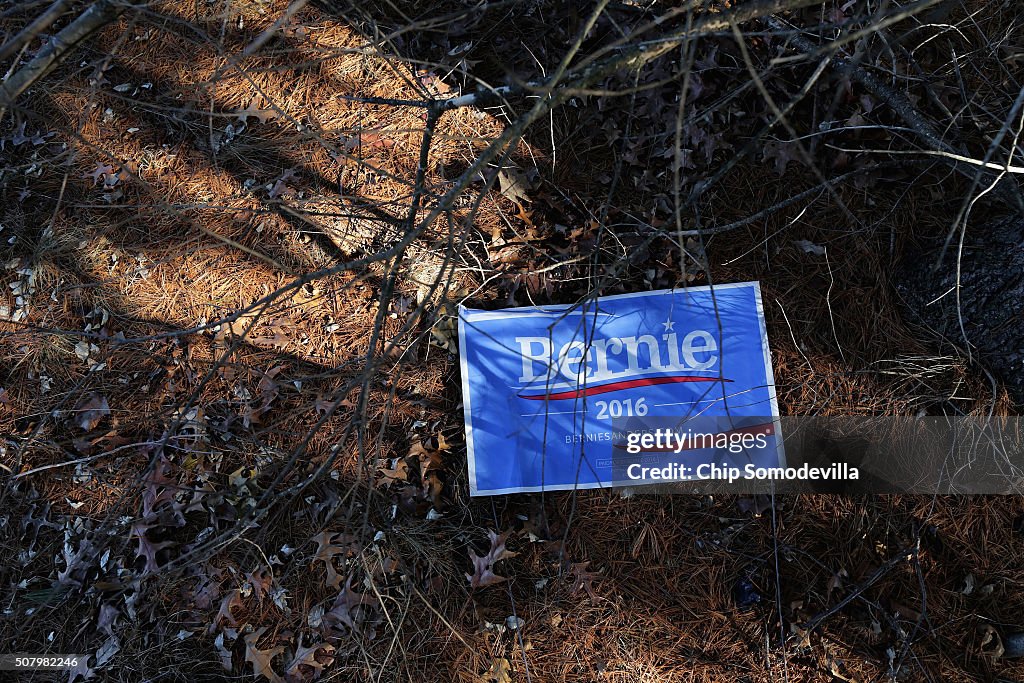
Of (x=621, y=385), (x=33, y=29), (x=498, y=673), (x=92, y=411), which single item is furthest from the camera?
(x=92, y=411)

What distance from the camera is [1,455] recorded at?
3035 mm

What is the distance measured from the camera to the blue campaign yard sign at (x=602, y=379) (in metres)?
2.84

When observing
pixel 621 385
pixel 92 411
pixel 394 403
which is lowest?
pixel 92 411

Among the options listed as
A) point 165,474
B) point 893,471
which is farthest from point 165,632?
point 893,471

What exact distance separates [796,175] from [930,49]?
2.53ft

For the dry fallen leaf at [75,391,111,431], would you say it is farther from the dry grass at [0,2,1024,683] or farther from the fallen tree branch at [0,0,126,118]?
the fallen tree branch at [0,0,126,118]

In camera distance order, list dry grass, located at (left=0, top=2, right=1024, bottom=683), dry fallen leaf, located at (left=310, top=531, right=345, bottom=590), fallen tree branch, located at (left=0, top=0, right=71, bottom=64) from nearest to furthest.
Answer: fallen tree branch, located at (left=0, top=0, right=71, bottom=64)
dry grass, located at (left=0, top=2, right=1024, bottom=683)
dry fallen leaf, located at (left=310, top=531, right=345, bottom=590)

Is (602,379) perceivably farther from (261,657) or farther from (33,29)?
(33,29)

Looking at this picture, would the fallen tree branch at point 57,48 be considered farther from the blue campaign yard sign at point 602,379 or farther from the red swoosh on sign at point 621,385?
the red swoosh on sign at point 621,385

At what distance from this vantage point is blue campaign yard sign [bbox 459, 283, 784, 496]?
9.30ft

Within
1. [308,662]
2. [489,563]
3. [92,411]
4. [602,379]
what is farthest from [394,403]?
[92,411]

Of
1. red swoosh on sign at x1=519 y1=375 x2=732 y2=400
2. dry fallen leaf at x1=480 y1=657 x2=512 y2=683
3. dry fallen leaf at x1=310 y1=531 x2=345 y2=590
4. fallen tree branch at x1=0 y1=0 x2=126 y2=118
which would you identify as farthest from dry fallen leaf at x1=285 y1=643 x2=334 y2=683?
fallen tree branch at x1=0 y1=0 x2=126 y2=118

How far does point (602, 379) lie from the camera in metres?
2.89

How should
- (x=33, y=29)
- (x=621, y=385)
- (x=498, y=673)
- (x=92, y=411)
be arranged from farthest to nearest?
(x=92, y=411)
(x=621, y=385)
(x=498, y=673)
(x=33, y=29)
